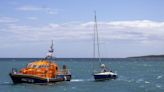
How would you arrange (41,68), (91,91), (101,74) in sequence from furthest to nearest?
1. (101,74)
2. (41,68)
3. (91,91)

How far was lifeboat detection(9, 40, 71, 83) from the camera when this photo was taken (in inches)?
2689

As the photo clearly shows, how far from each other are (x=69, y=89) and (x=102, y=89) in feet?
14.8

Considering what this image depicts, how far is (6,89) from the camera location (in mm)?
63719

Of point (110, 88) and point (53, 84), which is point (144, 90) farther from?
point (53, 84)

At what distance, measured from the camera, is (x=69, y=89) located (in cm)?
6325

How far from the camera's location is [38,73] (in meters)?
69.7

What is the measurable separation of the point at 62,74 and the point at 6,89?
42.7ft

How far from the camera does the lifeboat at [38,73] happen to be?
224 feet

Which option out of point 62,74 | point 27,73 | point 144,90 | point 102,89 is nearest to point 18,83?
point 27,73

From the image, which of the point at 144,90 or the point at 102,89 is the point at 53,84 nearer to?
the point at 102,89

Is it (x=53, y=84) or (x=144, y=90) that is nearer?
(x=144, y=90)

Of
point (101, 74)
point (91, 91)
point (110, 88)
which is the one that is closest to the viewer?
point (91, 91)

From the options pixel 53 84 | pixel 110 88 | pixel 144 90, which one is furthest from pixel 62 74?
pixel 144 90

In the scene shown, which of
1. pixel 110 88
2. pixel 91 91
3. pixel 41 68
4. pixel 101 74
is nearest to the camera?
pixel 91 91
